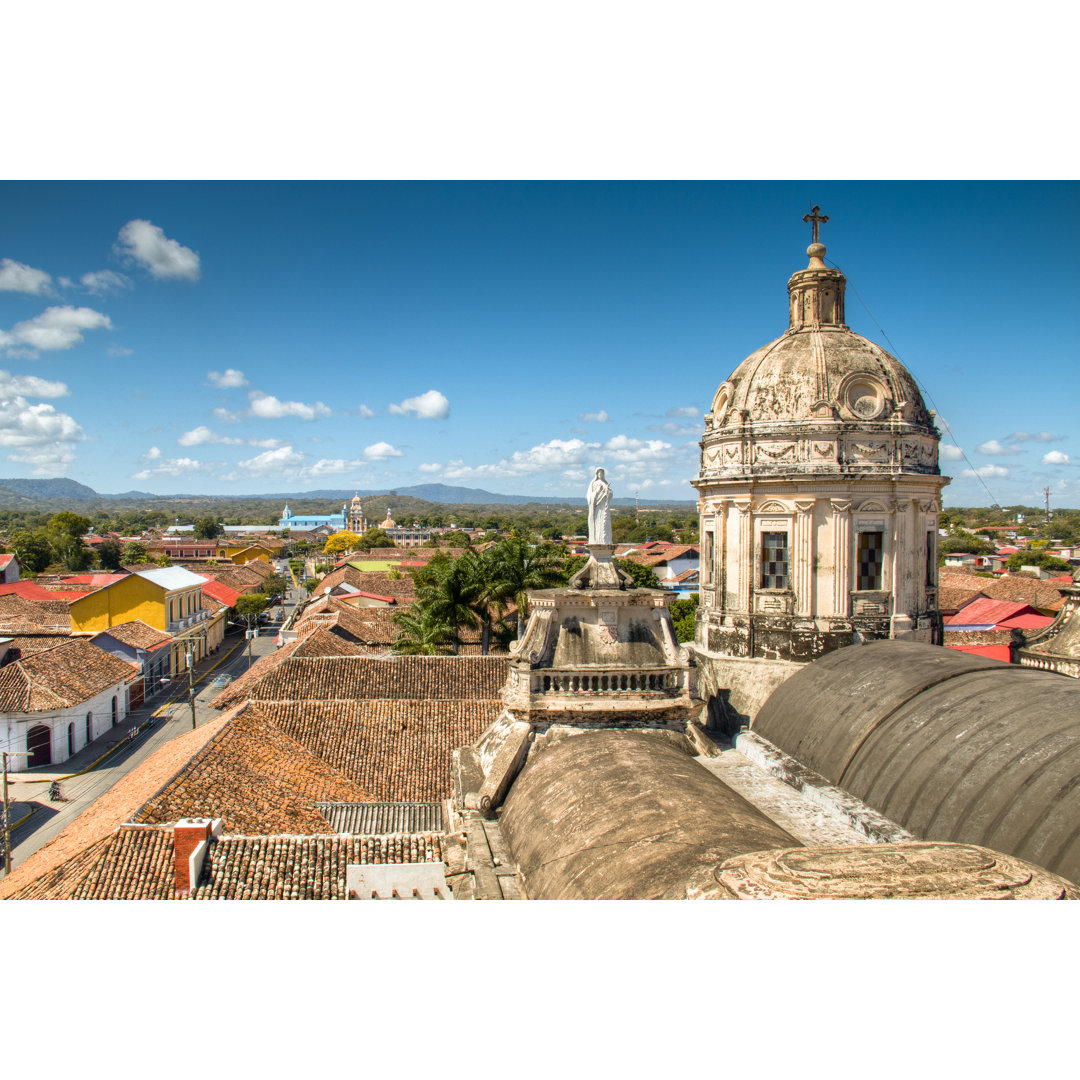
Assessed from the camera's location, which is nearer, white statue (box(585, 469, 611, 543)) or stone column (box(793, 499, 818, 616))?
white statue (box(585, 469, 611, 543))

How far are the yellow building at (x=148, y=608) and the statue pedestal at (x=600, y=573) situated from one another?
114 feet

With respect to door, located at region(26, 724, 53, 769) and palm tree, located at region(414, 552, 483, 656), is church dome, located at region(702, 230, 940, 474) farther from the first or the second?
door, located at region(26, 724, 53, 769)

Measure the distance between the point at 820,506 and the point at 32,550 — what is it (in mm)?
85049

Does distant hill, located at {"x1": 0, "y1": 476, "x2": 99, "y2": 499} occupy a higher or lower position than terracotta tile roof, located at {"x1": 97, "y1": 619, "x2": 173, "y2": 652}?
higher

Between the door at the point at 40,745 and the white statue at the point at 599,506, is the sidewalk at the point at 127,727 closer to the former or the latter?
the door at the point at 40,745

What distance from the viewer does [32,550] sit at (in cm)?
7638

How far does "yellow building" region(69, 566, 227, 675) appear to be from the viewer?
42375mm

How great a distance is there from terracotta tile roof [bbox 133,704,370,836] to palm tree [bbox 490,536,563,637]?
12732mm

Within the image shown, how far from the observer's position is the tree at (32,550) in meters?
75.7

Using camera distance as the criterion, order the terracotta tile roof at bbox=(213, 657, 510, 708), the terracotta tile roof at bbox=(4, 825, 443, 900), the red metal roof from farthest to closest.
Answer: the red metal roof
the terracotta tile roof at bbox=(213, 657, 510, 708)
the terracotta tile roof at bbox=(4, 825, 443, 900)

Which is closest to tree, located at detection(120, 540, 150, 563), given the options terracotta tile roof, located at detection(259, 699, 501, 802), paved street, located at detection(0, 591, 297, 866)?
paved street, located at detection(0, 591, 297, 866)

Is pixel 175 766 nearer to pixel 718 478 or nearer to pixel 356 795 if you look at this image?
pixel 356 795

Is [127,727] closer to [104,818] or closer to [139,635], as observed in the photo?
[139,635]

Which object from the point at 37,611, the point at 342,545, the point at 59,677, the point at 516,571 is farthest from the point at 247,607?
the point at 342,545
